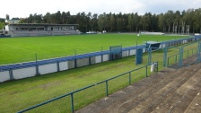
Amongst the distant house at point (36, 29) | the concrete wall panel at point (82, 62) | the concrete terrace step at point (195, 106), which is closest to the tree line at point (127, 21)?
Result: the distant house at point (36, 29)

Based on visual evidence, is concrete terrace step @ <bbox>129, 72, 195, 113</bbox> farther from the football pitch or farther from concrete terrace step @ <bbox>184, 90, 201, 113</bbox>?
the football pitch

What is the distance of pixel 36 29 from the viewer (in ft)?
298

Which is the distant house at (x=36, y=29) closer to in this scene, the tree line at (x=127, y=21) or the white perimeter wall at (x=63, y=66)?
the tree line at (x=127, y=21)

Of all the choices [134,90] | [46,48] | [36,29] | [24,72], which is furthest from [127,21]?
[134,90]

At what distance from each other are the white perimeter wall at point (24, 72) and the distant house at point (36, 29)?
222ft

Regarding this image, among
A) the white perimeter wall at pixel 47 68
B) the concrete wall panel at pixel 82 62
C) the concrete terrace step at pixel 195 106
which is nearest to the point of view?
the concrete terrace step at pixel 195 106

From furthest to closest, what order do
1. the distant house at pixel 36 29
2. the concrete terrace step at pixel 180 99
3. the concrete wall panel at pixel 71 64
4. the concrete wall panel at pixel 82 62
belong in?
the distant house at pixel 36 29, the concrete wall panel at pixel 82 62, the concrete wall panel at pixel 71 64, the concrete terrace step at pixel 180 99

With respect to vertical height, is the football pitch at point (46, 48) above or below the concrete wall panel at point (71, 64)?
above

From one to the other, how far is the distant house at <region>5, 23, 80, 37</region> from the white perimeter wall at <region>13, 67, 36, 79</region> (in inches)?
2667

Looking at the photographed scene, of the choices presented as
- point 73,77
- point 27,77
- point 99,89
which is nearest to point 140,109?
point 99,89

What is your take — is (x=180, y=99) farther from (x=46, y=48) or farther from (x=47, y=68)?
(x=46, y=48)

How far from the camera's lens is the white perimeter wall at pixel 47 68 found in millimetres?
17203

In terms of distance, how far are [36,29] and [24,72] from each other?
79.1 metres

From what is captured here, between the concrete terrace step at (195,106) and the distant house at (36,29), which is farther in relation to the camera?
the distant house at (36,29)
